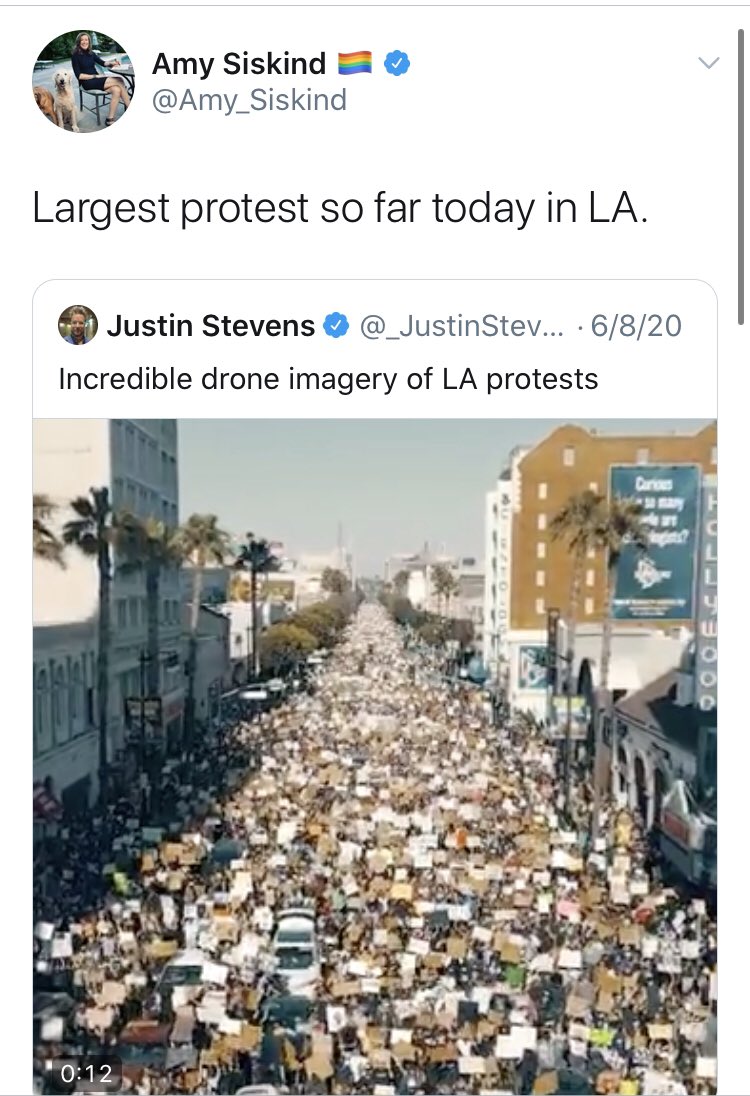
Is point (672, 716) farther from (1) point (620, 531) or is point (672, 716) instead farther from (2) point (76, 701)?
(2) point (76, 701)

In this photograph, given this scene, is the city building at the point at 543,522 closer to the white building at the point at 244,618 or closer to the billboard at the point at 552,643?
the billboard at the point at 552,643

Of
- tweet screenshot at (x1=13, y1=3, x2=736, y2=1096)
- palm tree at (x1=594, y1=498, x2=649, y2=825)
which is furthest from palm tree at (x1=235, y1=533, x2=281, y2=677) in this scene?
palm tree at (x1=594, y1=498, x2=649, y2=825)

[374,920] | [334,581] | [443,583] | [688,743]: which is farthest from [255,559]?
[688,743]

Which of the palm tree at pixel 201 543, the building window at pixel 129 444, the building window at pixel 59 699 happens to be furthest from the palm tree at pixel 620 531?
the building window at pixel 59 699

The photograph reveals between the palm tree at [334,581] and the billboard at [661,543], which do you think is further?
the palm tree at [334,581]

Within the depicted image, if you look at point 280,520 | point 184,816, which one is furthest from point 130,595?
point 184,816
